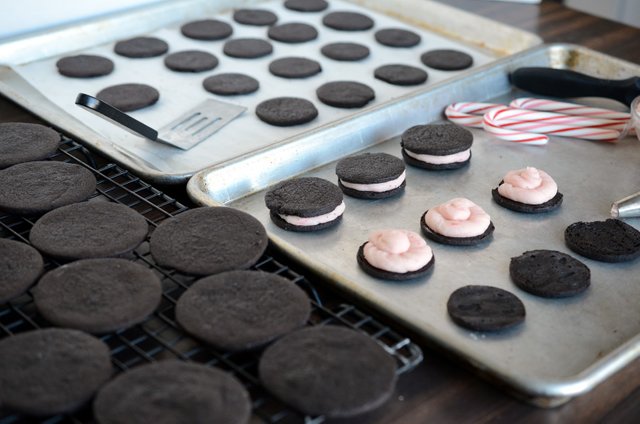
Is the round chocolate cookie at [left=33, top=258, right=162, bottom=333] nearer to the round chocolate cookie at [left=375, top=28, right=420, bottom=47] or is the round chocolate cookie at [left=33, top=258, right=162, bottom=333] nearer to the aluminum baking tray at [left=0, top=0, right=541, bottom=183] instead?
the aluminum baking tray at [left=0, top=0, right=541, bottom=183]

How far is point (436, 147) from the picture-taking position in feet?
5.23

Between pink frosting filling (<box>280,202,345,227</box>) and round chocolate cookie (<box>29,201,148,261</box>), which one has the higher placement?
round chocolate cookie (<box>29,201,148,261</box>)

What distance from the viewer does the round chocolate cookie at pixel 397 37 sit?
2.18m

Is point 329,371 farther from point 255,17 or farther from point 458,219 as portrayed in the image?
point 255,17

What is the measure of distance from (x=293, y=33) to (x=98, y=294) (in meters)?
1.26

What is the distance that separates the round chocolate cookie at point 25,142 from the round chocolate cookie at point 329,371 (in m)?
0.71

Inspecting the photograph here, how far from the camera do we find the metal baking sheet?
43.4 inches

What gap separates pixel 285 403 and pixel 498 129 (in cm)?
98

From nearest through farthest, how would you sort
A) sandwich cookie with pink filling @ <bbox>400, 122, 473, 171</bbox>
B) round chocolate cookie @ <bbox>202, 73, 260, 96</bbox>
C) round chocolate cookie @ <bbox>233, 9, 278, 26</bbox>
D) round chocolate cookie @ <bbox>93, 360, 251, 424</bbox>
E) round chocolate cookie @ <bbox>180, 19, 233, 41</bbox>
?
round chocolate cookie @ <bbox>93, 360, 251, 424</bbox> → sandwich cookie with pink filling @ <bbox>400, 122, 473, 171</bbox> → round chocolate cookie @ <bbox>202, 73, 260, 96</bbox> → round chocolate cookie @ <bbox>180, 19, 233, 41</bbox> → round chocolate cookie @ <bbox>233, 9, 278, 26</bbox>

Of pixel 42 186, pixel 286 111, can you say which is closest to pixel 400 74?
pixel 286 111

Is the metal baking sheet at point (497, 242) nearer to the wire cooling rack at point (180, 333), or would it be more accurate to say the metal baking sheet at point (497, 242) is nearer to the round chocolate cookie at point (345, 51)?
the wire cooling rack at point (180, 333)

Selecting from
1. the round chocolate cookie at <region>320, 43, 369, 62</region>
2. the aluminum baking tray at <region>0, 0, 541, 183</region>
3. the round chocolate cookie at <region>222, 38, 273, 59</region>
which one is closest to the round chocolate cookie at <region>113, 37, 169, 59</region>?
the aluminum baking tray at <region>0, 0, 541, 183</region>

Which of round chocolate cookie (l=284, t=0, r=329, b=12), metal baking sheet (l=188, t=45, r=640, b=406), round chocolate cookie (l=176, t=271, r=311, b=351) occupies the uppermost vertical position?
round chocolate cookie (l=176, t=271, r=311, b=351)

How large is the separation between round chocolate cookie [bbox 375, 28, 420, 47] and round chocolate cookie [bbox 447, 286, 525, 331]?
1.09m
